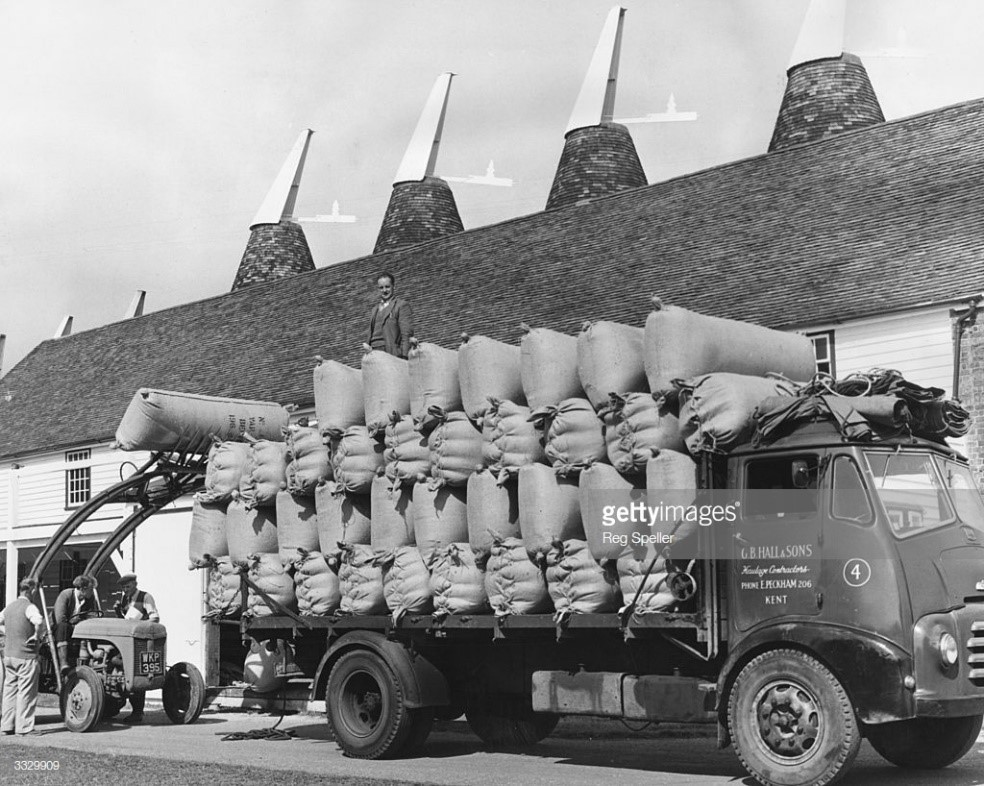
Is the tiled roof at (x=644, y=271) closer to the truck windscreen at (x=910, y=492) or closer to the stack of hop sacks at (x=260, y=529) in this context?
the truck windscreen at (x=910, y=492)

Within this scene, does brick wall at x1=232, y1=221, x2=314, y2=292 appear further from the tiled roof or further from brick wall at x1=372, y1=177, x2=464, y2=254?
the tiled roof

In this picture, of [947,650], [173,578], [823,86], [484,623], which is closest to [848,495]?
[947,650]

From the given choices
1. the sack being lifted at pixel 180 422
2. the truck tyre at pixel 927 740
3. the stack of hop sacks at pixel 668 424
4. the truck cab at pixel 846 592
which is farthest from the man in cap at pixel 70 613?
the truck tyre at pixel 927 740

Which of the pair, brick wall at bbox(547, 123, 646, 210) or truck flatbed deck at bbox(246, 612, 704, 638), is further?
brick wall at bbox(547, 123, 646, 210)

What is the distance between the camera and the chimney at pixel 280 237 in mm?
46781

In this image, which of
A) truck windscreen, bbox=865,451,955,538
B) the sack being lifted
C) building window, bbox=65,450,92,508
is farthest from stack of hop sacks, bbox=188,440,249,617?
building window, bbox=65,450,92,508

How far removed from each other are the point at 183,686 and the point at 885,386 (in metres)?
9.92

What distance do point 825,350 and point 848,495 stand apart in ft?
33.0

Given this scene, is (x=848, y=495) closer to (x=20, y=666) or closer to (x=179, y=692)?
(x=20, y=666)

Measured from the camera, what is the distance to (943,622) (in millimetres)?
9617

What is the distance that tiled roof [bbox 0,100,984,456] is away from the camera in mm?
20188

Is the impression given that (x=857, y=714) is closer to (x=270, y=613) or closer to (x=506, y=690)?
(x=506, y=690)

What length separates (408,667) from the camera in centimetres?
1227

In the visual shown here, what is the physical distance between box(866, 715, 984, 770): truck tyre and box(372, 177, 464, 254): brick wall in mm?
32515
